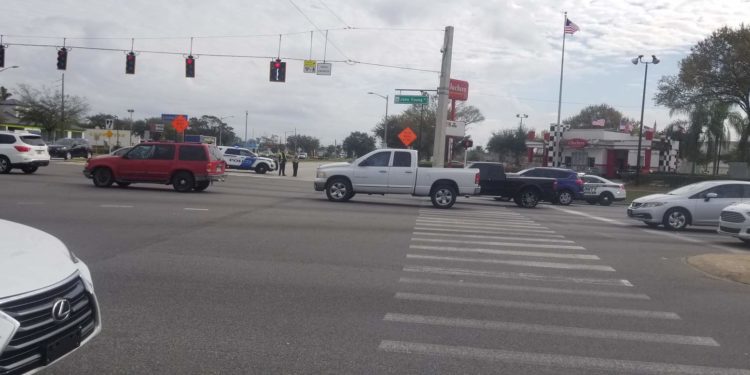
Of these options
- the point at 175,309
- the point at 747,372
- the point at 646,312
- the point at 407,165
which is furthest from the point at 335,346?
the point at 407,165

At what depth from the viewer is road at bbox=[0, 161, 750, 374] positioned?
5809mm

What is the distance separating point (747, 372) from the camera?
5.78m

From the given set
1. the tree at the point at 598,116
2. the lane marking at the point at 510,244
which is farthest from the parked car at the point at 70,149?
the tree at the point at 598,116

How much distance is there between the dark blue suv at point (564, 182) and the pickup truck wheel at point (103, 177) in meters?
17.0

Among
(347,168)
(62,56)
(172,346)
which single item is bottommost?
(172,346)

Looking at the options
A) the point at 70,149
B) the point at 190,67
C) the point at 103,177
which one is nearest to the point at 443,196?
the point at 103,177

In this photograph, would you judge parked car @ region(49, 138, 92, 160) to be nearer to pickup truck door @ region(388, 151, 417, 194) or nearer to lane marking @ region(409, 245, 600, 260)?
pickup truck door @ region(388, 151, 417, 194)

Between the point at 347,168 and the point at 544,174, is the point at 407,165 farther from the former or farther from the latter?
the point at 544,174

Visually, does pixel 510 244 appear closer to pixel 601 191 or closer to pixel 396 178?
pixel 396 178

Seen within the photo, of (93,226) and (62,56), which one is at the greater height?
(62,56)

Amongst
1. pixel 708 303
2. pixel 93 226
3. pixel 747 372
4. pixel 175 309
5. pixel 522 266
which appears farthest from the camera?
pixel 93 226

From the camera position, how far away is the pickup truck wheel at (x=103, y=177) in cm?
2344

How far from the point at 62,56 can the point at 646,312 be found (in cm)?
2946

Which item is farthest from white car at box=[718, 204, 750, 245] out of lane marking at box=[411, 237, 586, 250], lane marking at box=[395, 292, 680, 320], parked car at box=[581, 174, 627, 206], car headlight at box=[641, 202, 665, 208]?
parked car at box=[581, 174, 627, 206]
